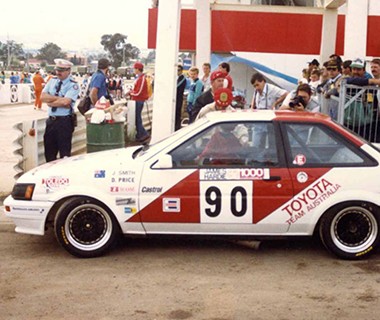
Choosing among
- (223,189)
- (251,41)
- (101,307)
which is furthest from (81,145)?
(251,41)

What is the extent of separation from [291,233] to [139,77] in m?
8.89

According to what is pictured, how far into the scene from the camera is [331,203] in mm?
5457

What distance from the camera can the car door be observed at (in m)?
5.46

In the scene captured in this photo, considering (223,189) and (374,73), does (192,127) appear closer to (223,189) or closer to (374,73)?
(223,189)

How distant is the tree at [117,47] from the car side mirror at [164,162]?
12705 centimetres

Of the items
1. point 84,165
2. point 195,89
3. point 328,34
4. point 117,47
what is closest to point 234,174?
point 84,165

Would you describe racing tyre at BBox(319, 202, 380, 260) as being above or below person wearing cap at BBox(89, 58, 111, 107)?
below

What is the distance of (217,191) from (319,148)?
1050mm

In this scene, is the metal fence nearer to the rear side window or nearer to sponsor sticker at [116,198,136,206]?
the rear side window

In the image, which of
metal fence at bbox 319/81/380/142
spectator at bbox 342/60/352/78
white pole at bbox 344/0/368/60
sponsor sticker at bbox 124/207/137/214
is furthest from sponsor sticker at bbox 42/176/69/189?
white pole at bbox 344/0/368/60

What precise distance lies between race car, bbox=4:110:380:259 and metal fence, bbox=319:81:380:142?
2941 mm

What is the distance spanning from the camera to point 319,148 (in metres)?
5.63

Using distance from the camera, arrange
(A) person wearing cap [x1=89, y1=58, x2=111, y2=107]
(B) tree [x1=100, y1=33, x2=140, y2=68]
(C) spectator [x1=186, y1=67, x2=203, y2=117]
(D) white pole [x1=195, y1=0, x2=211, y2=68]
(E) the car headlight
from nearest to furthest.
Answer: (E) the car headlight
(A) person wearing cap [x1=89, y1=58, x2=111, y2=107]
(C) spectator [x1=186, y1=67, x2=203, y2=117]
(D) white pole [x1=195, y1=0, x2=211, y2=68]
(B) tree [x1=100, y1=33, x2=140, y2=68]

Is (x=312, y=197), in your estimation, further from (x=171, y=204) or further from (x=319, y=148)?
(x=171, y=204)
